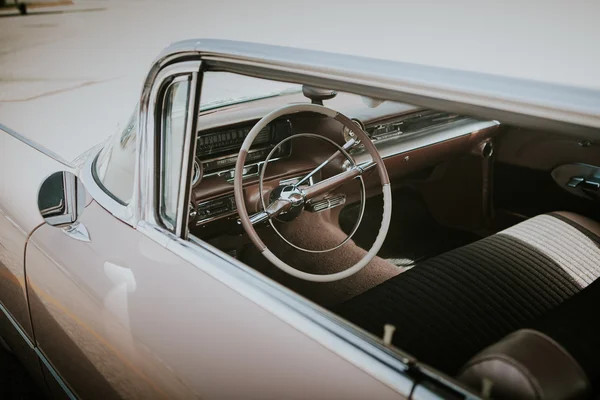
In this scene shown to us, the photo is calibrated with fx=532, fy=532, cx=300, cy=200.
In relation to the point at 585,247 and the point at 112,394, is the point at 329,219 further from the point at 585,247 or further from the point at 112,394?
the point at 112,394

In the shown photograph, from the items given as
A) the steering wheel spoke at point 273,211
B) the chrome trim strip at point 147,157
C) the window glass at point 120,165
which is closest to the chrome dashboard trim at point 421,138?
the steering wheel spoke at point 273,211

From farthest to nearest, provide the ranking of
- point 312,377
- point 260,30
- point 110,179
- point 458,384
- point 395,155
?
point 260,30 → point 395,155 → point 110,179 → point 312,377 → point 458,384

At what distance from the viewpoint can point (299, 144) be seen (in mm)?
2496

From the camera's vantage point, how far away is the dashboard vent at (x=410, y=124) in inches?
108

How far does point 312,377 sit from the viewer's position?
100cm

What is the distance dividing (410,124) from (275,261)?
1465mm

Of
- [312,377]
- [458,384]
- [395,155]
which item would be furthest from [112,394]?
[395,155]

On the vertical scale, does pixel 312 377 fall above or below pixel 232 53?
below

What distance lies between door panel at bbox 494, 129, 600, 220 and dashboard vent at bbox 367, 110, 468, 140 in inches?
15.4

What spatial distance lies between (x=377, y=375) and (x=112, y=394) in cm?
93

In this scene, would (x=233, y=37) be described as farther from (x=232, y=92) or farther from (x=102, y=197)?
(x=102, y=197)

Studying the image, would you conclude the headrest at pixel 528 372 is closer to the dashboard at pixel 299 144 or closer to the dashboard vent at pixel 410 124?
the dashboard at pixel 299 144

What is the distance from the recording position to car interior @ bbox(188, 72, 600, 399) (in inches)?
43.3

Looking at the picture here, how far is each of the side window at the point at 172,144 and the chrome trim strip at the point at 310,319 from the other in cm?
14
